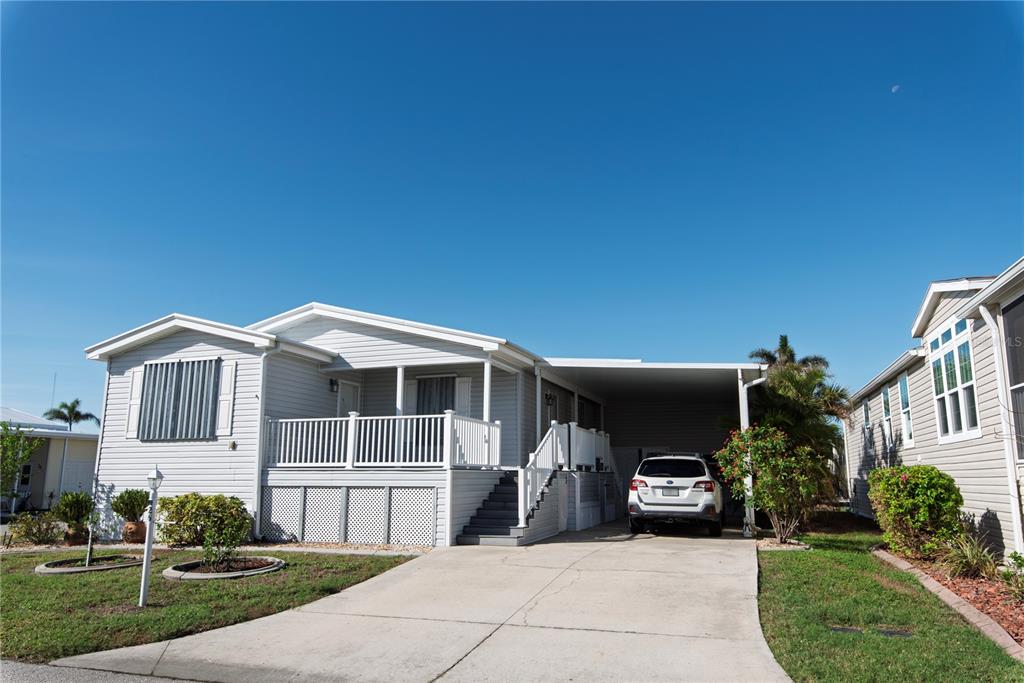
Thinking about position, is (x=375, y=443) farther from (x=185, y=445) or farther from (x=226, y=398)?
(x=185, y=445)

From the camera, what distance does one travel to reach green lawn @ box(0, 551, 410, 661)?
6.35m

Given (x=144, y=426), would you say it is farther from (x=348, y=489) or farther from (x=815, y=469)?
(x=815, y=469)

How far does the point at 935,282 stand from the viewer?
11.7 m

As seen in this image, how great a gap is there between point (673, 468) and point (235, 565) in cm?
823

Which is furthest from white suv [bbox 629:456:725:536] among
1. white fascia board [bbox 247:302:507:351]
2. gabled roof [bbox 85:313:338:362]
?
gabled roof [bbox 85:313:338:362]


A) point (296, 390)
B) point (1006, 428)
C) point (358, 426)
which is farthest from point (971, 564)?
point (296, 390)

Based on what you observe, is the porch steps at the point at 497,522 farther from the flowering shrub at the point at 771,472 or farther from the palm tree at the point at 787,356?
the palm tree at the point at 787,356

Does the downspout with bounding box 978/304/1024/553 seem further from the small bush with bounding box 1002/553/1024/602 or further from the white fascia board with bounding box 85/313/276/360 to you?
the white fascia board with bounding box 85/313/276/360

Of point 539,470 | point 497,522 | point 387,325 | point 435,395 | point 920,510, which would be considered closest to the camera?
point 920,510

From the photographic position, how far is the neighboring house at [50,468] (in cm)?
2425

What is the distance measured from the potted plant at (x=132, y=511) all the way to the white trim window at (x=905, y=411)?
671 inches

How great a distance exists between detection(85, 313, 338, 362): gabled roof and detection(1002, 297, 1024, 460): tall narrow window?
12835mm

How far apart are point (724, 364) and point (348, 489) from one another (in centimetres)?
870

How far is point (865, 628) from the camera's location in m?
6.34
